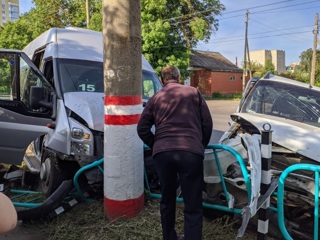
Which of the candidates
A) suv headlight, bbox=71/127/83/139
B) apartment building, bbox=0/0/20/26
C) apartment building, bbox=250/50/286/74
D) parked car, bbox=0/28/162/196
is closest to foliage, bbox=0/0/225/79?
parked car, bbox=0/28/162/196

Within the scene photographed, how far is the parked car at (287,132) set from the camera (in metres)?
3.45

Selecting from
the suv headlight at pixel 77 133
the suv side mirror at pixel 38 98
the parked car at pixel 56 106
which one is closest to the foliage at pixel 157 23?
the parked car at pixel 56 106

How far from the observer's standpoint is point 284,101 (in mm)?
4625

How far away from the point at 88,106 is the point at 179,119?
1.83 meters

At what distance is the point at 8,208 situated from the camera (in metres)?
1.48

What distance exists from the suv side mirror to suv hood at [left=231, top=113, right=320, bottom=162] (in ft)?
9.14

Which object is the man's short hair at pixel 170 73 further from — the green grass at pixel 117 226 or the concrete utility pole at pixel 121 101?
the green grass at pixel 117 226

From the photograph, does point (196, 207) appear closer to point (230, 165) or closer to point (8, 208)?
point (230, 165)

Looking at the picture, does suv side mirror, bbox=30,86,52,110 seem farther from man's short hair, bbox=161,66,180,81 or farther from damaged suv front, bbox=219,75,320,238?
damaged suv front, bbox=219,75,320,238

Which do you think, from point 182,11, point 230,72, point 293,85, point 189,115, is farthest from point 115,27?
point 230,72

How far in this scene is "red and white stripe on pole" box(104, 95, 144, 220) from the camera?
3697mm

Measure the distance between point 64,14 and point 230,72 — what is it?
23150 millimetres

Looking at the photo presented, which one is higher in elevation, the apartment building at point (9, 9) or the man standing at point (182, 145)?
the apartment building at point (9, 9)

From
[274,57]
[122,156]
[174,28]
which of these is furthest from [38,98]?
[274,57]
